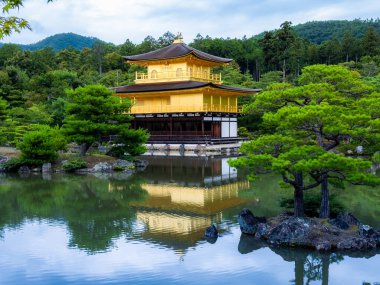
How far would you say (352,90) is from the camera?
1141cm

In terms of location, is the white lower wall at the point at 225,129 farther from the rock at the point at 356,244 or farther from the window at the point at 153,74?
the rock at the point at 356,244

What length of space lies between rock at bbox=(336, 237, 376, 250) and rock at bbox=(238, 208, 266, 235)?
206 cm

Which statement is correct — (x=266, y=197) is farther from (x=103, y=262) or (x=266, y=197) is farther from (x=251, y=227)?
(x=103, y=262)

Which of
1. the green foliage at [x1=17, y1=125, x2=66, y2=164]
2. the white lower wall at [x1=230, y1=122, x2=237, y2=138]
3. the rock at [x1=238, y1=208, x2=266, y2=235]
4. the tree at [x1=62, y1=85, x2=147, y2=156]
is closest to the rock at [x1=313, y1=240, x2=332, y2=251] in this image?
the rock at [x1=238, y1=208, x2=266, y2=235]

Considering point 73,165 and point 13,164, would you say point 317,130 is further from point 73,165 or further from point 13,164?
point 13,164

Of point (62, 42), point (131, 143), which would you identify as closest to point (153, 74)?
point (131, 143)

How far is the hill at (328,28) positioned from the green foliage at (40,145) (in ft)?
274

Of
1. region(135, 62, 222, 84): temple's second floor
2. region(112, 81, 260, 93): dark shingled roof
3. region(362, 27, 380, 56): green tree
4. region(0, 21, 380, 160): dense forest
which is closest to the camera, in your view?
region(112, 81, 260, 93): dark shingled roof

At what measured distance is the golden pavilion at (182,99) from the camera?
1361 inches

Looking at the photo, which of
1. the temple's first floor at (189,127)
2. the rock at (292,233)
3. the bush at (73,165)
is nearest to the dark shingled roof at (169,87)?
the temple's first floor at (189,127)

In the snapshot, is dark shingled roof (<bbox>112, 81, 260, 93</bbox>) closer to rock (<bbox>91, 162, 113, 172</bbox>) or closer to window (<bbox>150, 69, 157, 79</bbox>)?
window (<bbox>150, 69, 157, 79</bbox>)

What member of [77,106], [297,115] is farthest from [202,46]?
[297,115]

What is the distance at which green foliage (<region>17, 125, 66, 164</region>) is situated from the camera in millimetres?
21875

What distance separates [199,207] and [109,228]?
332 cm
